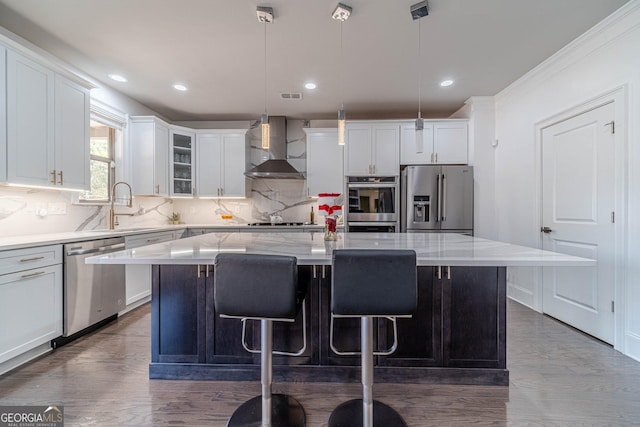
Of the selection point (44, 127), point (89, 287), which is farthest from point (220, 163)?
point (89, 287)

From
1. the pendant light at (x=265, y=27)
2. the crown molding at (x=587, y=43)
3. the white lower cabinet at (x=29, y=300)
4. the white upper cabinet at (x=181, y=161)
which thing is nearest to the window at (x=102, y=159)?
the white upper cabinet at (x=181, y=161)

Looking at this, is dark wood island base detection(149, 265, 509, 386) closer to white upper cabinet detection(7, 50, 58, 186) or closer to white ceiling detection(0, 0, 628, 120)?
white upper cabinet detection(7, 50, 58, 186)

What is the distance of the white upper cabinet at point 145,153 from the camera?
3875 mm

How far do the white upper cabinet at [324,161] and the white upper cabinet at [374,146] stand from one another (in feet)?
0.81

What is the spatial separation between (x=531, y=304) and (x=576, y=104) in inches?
84.3

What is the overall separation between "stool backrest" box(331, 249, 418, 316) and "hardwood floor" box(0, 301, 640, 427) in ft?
2.50

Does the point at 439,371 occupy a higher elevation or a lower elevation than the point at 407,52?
lower

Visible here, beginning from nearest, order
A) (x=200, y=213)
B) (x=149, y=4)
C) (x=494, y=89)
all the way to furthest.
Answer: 1. (x=149, y=4)
2. (x=494, y=89)
3. (x=200, y=213)

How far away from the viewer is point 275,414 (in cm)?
156

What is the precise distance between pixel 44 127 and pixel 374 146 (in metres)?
3.65

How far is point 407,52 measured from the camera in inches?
108

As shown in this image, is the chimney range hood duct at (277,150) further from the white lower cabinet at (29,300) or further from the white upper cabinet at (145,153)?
the white lower cabinet at (29,300)

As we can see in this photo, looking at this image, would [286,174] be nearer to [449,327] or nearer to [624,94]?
[449,327]

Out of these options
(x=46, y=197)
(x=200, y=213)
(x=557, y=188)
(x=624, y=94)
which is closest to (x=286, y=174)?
(x=200, y=213)
